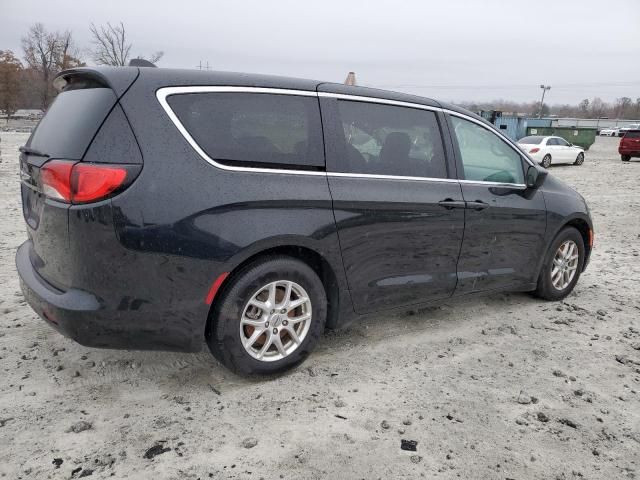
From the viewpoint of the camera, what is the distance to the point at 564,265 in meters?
4.84

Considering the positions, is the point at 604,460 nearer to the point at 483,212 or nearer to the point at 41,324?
the point at 483,212

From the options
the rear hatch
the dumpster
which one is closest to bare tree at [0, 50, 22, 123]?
the dumpster

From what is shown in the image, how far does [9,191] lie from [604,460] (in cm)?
1070

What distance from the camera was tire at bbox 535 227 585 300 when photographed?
468cm

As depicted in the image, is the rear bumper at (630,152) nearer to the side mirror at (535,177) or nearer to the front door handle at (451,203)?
the side mirror at (535,177)

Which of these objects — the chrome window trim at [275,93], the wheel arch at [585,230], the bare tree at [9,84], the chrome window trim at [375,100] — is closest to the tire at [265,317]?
the chrome window trim at [275,93]

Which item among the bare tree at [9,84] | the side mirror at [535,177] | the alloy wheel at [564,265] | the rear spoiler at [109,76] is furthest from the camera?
the bare tree at [9,84]

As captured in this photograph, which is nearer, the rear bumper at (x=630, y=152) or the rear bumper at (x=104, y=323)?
the rear bumper at (x=104, y=323)

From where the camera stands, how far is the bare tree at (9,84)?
6294 centimetres

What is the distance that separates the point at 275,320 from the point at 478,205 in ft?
6.15

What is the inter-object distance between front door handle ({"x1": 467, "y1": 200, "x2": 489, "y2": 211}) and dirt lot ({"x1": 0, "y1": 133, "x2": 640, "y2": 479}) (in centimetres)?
100

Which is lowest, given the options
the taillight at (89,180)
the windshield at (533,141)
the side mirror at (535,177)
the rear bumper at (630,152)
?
the rear bumper at (630,152)

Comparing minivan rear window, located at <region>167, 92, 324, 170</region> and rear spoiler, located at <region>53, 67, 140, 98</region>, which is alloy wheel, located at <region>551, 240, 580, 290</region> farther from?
rear spoiler, located at <region>53, 67, 140, 98</region>

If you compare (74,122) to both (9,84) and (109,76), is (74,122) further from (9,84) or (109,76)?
(9,84)
